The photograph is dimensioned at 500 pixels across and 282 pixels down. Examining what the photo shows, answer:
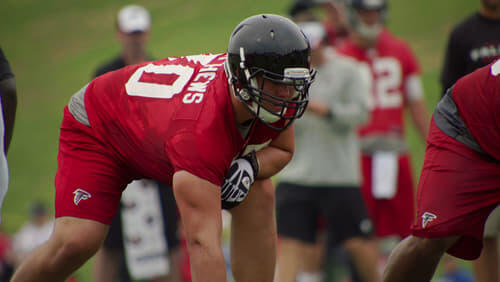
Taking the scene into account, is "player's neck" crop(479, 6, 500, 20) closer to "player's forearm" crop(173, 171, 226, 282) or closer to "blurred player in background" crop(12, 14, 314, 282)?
"blurred player in background" crop(12, 14, 314, 282)

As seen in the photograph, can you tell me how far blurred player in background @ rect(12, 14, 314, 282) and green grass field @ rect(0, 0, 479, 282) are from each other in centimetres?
965

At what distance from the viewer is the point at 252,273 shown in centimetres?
476

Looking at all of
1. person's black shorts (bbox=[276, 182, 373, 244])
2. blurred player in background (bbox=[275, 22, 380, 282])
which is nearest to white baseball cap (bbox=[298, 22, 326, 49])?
blurred player in background (bbox=[275, 22, 380, 282])

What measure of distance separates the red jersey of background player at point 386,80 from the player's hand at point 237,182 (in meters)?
3.61

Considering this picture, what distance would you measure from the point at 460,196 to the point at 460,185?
0.20ft

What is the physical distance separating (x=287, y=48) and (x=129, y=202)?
3.36 m

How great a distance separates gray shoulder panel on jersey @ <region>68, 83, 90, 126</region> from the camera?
4.59 meters

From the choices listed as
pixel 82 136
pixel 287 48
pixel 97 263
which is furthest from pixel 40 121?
pixel 287 48

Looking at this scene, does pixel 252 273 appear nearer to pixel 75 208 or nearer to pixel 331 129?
pixel 75 208

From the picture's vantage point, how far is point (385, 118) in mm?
7797

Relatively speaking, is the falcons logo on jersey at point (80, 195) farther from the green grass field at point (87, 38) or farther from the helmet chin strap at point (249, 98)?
the green grass field at point (87, 38)

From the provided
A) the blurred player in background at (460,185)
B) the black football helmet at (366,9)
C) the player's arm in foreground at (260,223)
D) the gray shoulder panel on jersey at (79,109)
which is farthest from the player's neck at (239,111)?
the black football helmet at (366,9)

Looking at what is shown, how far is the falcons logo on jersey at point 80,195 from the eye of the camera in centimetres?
441

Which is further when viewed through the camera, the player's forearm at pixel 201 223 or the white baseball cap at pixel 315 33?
the white baseball cap at pixel 315 33
